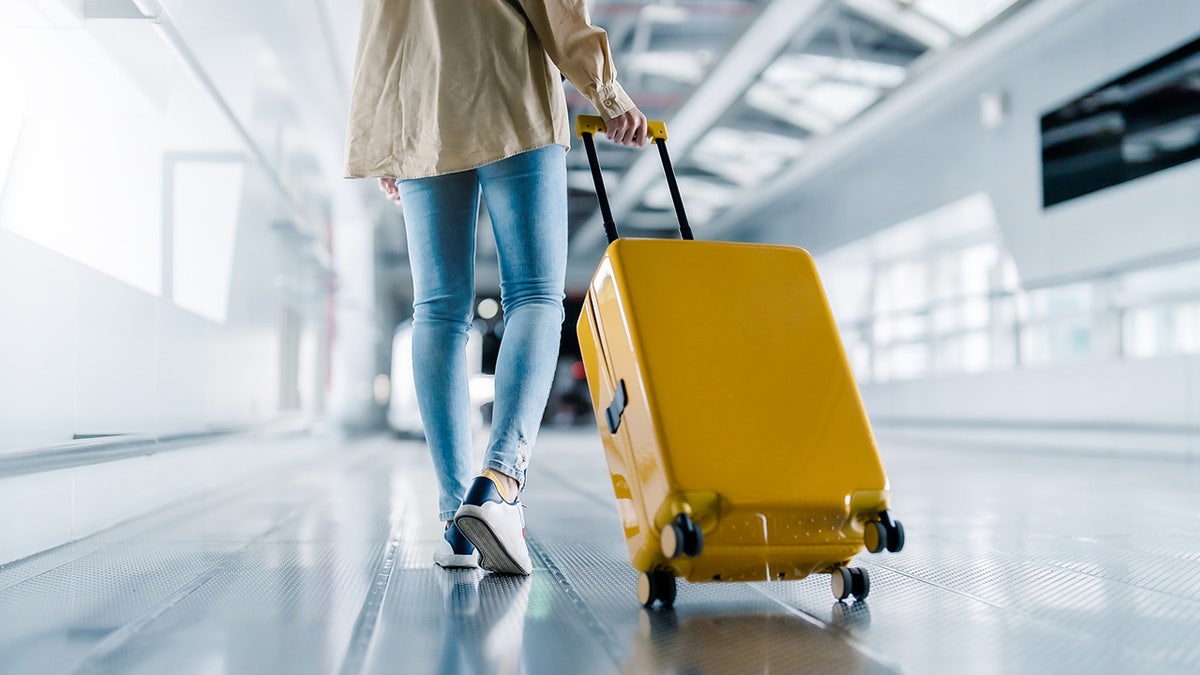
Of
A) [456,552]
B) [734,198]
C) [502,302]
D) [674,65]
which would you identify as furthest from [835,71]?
[456,552]

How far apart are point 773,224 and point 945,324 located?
17.6 ft

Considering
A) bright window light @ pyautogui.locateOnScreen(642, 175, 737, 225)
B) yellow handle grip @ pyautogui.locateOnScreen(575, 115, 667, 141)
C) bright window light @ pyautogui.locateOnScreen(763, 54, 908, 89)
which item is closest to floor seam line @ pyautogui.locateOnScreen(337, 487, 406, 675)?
yellow handle grip @ pyautogui.locateOnScreen(575, 115, 667, 141)

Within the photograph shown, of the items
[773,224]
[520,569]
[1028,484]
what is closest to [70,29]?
[520,569]

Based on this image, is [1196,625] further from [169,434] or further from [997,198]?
[997,198]

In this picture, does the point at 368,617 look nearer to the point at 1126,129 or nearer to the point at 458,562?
the point at 458,562

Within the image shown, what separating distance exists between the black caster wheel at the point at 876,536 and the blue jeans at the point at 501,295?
572 mm

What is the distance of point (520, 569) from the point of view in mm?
1540

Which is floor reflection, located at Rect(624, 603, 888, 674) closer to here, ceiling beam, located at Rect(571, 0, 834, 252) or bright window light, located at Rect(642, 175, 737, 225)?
ceiling beam, located at Rect(571, 0, 834, 252)

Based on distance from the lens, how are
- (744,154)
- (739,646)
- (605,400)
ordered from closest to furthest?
1. (739,646)
2. (605,400)
3. (744,154)

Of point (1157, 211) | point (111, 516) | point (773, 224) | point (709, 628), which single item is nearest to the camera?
point (709, 628)

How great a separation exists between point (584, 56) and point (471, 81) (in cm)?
20

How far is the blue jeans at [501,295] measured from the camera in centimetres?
155

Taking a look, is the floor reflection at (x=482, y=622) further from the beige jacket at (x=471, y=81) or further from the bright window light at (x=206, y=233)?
the bright window light at (x=206, y=233)

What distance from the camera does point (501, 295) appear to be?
159 cm
